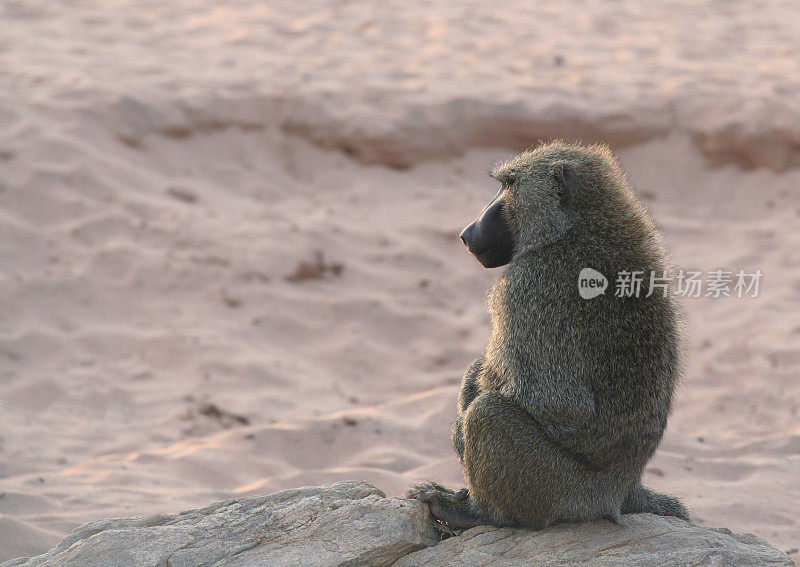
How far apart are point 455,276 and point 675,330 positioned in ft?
14.7

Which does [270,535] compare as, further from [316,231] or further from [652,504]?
[316,231]

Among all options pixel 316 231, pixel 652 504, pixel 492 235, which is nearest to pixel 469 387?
pixel 492 235

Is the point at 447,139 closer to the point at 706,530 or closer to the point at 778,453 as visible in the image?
the point at 778,453

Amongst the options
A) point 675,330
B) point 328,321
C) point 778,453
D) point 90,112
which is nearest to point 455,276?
point 328,321

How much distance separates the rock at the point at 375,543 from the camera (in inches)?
125

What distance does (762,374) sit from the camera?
6.55 m

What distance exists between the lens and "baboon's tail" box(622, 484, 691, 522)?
360cm

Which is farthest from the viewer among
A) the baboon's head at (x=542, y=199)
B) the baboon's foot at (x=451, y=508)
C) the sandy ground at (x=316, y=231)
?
the sandy ground at (x=316, y=231)

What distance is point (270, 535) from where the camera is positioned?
3.37 meters

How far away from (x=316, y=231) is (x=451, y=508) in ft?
15.2

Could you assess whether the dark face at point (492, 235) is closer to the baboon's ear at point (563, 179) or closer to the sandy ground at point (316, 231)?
the baboon's ear at point (563, 179)

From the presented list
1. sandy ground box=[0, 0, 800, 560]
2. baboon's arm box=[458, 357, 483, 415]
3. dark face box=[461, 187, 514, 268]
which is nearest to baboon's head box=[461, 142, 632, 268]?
dark face box=[461, 187, 514, 268]

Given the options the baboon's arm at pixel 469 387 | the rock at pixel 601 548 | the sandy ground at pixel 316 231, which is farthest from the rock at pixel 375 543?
the sandy ground at pixel 316 231

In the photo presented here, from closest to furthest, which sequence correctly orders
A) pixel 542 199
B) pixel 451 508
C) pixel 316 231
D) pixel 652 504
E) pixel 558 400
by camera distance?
pixel 558 400 → pixel 542 199 → pixel 451 508 → pixel 652 504 → pixel 316 231
